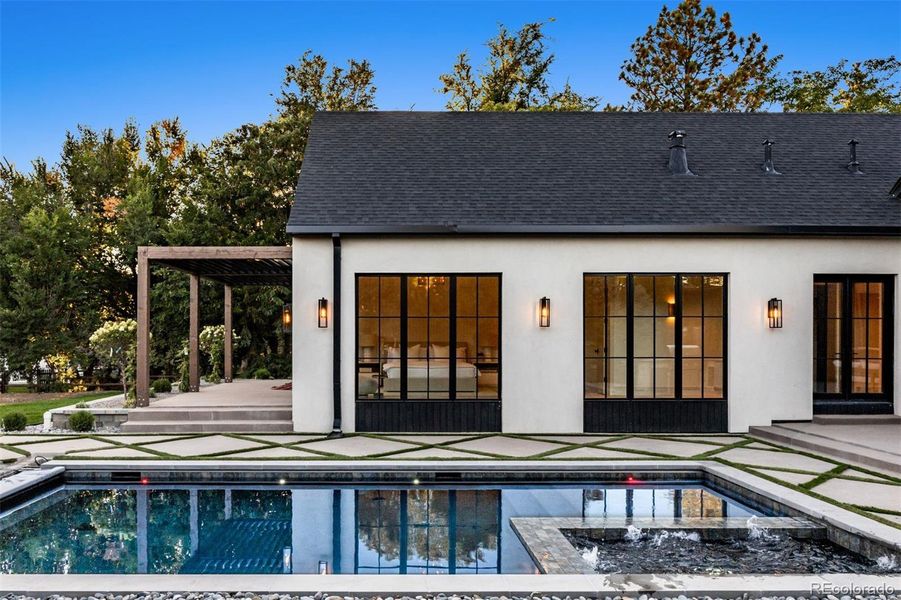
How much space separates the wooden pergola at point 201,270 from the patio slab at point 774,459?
269 inches

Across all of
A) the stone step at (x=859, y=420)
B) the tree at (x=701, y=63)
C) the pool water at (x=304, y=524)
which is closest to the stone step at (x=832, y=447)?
the stone step at (x=859, y=420)

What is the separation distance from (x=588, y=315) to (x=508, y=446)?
8.23ft

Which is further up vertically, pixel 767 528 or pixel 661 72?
pixel 661 72

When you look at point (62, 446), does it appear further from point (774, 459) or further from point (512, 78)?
point (512, 78)

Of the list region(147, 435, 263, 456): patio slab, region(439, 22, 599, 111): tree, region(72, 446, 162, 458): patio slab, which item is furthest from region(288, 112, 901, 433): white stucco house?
region(439, 22, 599, 111): tree

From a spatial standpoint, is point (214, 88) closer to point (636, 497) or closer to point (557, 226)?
point (557, 226)

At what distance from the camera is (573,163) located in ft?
38.5

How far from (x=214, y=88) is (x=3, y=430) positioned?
1749 centimetres

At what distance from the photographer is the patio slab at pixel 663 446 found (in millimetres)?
8453

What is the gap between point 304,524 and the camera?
→ 5828 mm

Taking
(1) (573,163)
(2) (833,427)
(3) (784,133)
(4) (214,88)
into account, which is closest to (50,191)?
(4) (214,88)

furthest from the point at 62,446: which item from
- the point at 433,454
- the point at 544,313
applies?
the point at 544,313

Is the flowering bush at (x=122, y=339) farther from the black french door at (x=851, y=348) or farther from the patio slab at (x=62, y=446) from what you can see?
the black french door at (x=851, y=348)

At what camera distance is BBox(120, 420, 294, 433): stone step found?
391 inches
